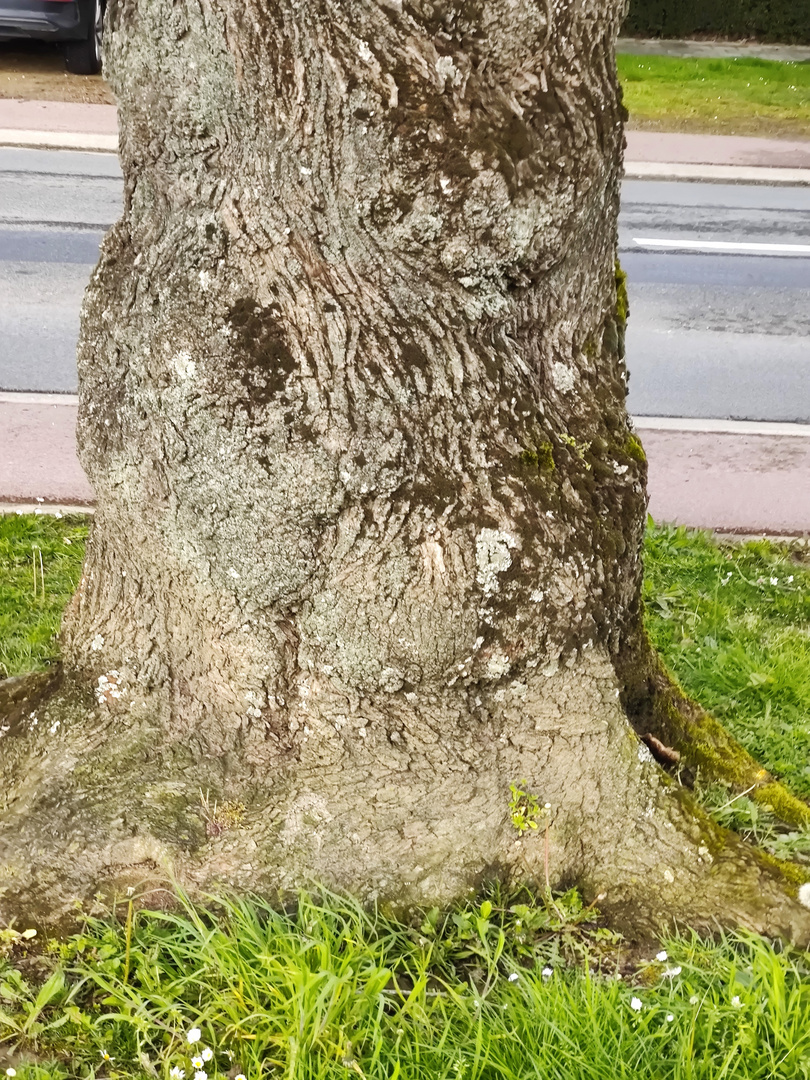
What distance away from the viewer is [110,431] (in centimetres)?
231

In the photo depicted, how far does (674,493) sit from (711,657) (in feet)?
5.23

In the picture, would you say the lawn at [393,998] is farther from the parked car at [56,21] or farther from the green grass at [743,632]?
the parked car at [56,21]

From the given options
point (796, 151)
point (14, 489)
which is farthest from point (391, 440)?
point (796, 151)

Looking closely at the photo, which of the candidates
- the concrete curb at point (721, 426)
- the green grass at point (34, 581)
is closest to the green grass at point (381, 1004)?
the green grass at point (34, 581)

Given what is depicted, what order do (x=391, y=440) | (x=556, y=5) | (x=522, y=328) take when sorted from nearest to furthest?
(x=556, y=5) < (x=391, y=440) < (x=522, y=328)

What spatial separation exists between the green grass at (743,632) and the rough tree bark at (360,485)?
1.00m

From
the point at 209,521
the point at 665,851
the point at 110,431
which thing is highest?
the point at 110,431

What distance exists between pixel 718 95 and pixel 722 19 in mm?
6695

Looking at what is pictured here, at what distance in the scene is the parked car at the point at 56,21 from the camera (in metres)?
12.9

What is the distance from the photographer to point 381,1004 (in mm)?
1992

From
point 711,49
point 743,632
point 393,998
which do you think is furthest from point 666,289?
point 711,49

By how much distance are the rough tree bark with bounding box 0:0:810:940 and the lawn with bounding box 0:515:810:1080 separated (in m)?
0.12

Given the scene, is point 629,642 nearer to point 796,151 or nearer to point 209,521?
point 209,521

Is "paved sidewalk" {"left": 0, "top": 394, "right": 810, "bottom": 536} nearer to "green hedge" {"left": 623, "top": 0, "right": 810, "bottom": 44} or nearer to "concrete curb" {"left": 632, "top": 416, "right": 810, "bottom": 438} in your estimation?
"concrete curb" {"left": 632, "top": 416, "right": 810, "bottom": 438}
